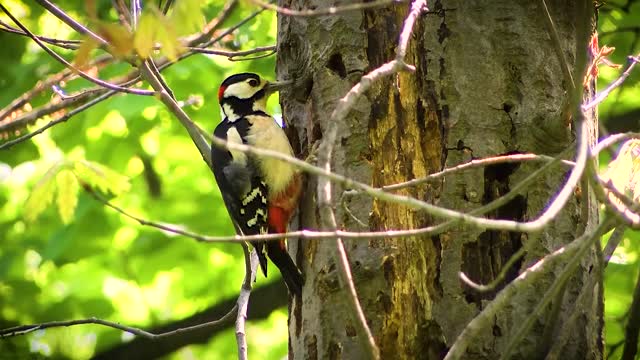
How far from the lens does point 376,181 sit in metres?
2.84

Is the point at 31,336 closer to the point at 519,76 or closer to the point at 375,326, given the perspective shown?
the point at 375,326

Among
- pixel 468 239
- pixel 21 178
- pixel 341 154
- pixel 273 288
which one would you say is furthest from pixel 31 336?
pixel 468 239

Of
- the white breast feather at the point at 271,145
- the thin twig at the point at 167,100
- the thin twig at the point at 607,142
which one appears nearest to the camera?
the thin twig at the point at 607,142

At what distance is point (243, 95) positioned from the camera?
4270 millimetres

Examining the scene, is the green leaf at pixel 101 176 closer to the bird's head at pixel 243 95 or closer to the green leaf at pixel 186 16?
the green leaf at pixel 186 16

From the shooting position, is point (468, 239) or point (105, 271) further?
point (105, 271)

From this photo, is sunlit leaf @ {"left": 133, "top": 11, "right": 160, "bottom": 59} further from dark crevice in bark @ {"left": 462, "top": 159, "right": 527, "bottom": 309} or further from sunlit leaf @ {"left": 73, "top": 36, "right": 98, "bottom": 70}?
dark crevice in bark @ {"left": 462, "top": 159, "right": 527, "bottom": 309}

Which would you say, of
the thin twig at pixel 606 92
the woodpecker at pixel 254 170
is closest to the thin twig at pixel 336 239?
the thin twig at pixel 606 92

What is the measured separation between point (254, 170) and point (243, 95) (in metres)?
0.45

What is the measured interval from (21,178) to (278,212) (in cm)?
362

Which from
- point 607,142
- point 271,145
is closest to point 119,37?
point 607,142

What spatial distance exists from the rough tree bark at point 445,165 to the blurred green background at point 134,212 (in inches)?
78.9

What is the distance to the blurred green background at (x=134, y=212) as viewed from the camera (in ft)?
16.7

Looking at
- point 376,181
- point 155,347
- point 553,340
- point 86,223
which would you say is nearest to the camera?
point 553,340
